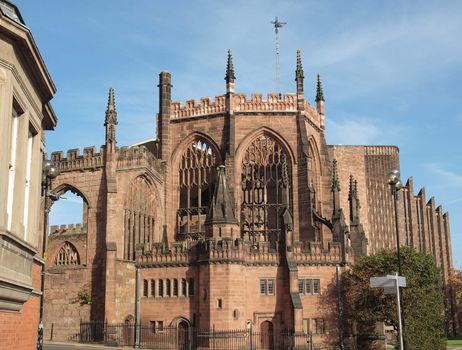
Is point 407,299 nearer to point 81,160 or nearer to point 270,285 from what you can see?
point 270,285

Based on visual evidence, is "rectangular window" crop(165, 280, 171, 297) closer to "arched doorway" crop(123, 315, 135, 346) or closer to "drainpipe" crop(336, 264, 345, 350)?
"arched doorway" crop(123, 315, 135, 346)

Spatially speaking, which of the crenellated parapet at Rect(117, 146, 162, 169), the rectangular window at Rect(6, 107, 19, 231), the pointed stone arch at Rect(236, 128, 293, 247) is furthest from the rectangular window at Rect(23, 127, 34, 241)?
the pointed stone arch at Rect(236, 128, 293, 247)

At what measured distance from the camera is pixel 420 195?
10181cm

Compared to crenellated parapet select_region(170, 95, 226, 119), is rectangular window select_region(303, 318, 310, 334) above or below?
below

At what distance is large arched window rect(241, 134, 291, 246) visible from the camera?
50.7 metres

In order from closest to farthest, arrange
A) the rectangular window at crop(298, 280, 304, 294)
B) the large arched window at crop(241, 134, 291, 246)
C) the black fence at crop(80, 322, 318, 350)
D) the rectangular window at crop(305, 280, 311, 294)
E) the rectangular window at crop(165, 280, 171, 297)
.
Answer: the black fence at crop(80, 322, 318, 350)
the rectangular window at crop(298, 280, 304, 294)
the rectangular window at crop(305, 280, 311, 294)
the rectangular window at crop(165, 280, 171, 297)
the large arched window at crop(241, 134, 291, 246)

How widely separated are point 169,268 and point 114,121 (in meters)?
11.3

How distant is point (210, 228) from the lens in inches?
1750

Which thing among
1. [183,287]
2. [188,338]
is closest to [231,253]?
[183,287]

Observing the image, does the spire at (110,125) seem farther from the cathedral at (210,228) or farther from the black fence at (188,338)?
the black fence at (188,338)

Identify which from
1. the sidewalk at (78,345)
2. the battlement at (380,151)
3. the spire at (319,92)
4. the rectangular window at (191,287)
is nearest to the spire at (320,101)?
the spire at (319,92)

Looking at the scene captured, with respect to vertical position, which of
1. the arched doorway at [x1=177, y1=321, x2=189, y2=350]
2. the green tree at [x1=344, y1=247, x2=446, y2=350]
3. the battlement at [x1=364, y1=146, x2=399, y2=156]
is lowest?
the arched doorway at [x1=177, y1=321, x2=189, y2=350]

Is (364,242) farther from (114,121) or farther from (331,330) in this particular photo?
(114,121)

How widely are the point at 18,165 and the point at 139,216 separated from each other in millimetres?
38247
